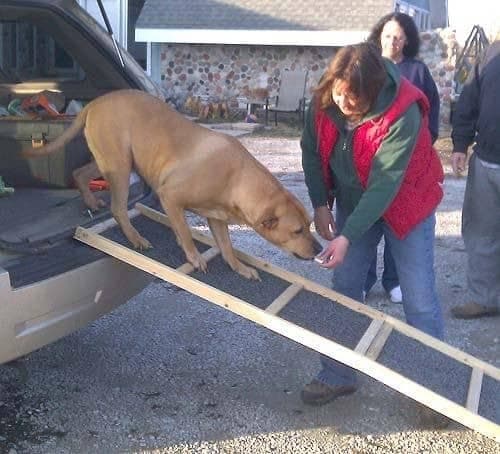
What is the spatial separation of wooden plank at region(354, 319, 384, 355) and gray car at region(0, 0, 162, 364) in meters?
1.16

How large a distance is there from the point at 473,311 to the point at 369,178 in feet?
7.24

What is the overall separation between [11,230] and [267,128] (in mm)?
13245

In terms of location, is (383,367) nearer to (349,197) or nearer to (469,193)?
(349,197)

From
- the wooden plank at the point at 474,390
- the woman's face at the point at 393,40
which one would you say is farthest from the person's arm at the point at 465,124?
the wooden plank at the point at 474,390

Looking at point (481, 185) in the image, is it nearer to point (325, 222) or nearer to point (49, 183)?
point (325, 222)

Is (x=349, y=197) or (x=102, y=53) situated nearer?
(x=349, y=197)

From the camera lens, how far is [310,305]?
3.97m

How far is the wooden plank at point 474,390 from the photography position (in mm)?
3451

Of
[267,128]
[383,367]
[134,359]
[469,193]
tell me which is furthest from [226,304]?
[267,128]

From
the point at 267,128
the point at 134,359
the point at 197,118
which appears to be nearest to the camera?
the point at 134,359

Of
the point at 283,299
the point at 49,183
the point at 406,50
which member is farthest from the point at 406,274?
the point at 49,183

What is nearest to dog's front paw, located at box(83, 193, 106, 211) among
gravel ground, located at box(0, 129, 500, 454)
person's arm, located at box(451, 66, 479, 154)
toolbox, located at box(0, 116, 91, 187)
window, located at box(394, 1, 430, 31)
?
toolbox, located at box(0, 116, 91, 187)

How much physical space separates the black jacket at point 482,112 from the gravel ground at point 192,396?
3.78 feet

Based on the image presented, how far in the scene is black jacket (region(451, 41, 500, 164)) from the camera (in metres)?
5.18
